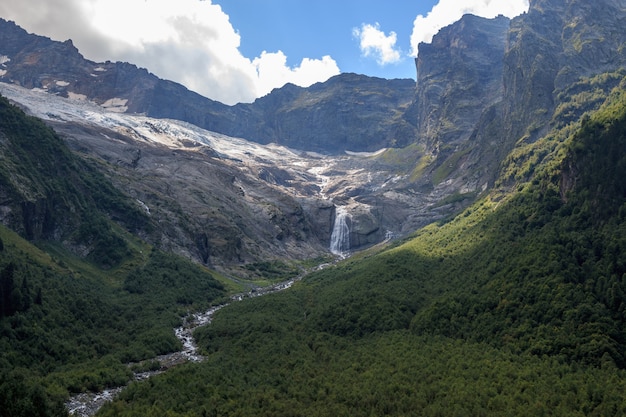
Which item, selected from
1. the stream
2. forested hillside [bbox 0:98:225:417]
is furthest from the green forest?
the stream

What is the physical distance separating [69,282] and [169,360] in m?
29.0

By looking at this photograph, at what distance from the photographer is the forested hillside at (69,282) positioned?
54188 mm

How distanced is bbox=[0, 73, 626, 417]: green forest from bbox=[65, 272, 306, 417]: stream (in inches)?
62.5

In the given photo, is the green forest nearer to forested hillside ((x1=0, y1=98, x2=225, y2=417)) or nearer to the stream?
forested hillside ((x1=0, y1=98, x2=225, y2=417))

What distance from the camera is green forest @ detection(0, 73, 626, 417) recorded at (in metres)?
46.5

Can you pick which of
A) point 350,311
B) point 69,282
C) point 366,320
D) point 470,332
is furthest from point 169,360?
point 470,332

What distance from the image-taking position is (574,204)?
78812mm

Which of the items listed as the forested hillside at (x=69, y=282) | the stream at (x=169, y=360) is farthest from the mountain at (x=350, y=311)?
the stream at (x=169, y=360)

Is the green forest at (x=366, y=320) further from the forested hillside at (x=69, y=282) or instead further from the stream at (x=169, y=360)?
the stream at (x=169, y=360)

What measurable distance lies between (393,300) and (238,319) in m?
28.5

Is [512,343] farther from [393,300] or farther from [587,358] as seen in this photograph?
[393,300]

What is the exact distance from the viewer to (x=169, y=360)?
220 ft

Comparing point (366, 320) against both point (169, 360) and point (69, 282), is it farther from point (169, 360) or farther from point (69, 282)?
point (69, 282)

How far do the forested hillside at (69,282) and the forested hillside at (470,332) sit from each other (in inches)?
364
